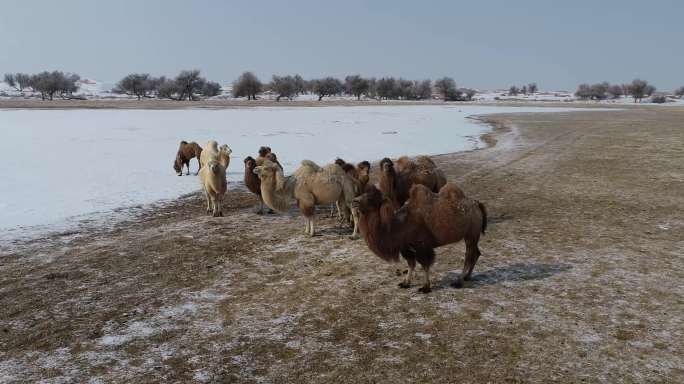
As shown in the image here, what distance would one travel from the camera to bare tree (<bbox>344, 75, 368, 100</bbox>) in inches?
5960

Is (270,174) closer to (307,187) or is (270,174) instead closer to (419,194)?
(307,187)

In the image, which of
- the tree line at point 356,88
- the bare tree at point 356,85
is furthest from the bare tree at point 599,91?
the bare tree at point 356,85

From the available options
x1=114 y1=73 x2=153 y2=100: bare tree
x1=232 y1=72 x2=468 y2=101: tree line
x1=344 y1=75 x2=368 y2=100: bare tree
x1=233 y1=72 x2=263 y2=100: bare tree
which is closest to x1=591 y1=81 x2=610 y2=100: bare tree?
x1=232 y1=72 x2=468 y2=101: tree line

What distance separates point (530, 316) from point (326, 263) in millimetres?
3380

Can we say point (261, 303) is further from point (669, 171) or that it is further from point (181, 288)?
point (669, 171)

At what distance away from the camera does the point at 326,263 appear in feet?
25.8

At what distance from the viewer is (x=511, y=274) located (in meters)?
7.19

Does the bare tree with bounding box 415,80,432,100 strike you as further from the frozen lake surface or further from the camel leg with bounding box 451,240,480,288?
the camel leg with bounding box 451,240,480,288

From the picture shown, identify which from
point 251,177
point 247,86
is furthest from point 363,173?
point 247,86

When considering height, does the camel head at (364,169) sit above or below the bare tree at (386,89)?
below

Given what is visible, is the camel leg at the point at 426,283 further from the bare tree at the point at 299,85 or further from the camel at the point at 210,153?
the bare tree at the point at 299,85

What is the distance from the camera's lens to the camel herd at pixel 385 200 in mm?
6418

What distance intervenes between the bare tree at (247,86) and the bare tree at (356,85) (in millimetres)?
34373

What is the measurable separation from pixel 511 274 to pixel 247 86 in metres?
130
